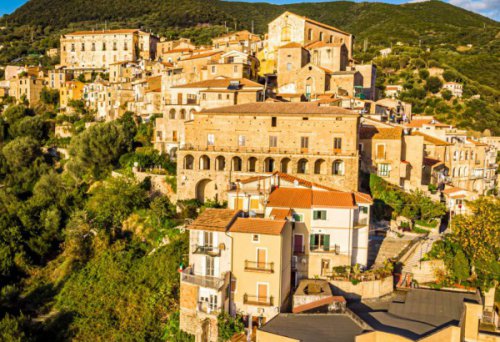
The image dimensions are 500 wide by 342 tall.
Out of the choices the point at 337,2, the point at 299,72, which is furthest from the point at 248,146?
the point at 337,2

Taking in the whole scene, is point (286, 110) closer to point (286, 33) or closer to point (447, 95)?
point (286, 33)

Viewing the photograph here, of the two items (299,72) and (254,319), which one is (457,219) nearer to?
(254,319)

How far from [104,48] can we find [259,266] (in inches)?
3096

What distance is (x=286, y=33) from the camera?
5847cm

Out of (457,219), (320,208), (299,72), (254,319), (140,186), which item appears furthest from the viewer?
(299,72)

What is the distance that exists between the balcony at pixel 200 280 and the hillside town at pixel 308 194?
63mm

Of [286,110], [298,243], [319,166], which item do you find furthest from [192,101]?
[298,243]

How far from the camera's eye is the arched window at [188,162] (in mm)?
35875

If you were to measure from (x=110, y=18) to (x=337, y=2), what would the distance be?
70.7m

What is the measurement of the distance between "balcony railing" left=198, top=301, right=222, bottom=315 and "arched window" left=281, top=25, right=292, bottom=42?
1618 inches

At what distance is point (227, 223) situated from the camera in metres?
24.9

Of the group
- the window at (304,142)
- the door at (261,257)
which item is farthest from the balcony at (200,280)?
the window at (304,142)

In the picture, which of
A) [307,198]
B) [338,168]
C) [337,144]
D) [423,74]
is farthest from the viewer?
[423,74]

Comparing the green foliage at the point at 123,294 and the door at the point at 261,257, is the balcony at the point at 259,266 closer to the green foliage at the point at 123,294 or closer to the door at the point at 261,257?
the door at the point at 261,257
